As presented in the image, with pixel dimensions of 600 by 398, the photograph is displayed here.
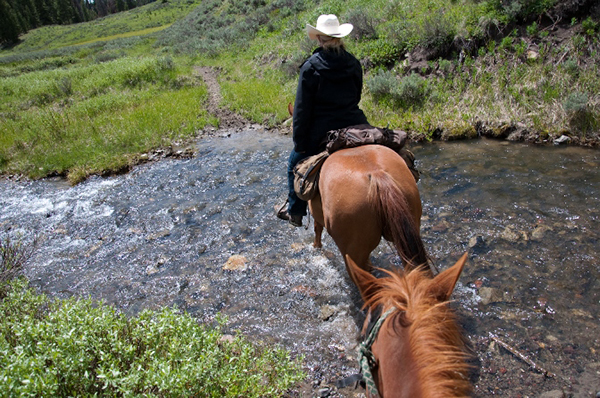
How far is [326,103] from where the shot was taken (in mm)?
4172

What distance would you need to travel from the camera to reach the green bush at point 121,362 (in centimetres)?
209

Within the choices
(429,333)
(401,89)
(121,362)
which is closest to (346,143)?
(429,333)

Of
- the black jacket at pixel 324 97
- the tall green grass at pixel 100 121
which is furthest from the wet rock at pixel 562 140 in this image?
the tall green grass at pixel 100 121

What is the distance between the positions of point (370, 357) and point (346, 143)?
7.61 feet

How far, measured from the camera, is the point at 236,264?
5.09 m

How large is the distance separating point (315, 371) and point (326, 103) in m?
2.84

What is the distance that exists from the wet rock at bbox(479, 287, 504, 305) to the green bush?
87.8 inches

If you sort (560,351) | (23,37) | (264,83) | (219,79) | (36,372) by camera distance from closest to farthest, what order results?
(36,372)
(560,351)
(264,83)
(219,79)
(23,37)

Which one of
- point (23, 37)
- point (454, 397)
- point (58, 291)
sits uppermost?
point (23, 37)

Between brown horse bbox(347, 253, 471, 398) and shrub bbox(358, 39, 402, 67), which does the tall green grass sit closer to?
shrub bbox(358, 39, 402, 67)

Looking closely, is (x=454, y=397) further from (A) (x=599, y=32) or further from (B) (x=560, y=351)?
(A) (x=599, y=32)

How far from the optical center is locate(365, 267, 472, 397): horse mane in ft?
4.63

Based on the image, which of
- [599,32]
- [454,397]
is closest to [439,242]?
[454,397]

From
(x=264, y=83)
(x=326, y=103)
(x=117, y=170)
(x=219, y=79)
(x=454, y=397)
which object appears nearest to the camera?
(x=454, y=397)
